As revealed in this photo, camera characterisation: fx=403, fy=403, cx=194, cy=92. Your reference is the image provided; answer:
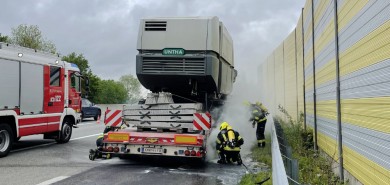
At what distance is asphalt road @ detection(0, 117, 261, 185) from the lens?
739 centimetres

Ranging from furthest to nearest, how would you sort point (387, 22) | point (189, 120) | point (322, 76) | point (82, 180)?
point (189, 120), point (322, 76), point (82, 180), point (387, 22)

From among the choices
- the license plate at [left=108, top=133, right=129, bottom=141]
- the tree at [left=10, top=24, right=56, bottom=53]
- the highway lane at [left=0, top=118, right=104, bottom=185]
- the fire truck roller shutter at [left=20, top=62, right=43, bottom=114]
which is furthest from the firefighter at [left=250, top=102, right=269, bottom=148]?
the tree at [left=10, top=24, right=56, bottom=53]

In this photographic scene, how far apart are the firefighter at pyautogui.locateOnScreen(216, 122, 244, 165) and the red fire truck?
5263mm

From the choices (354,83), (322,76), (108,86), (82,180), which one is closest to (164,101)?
(82,180)

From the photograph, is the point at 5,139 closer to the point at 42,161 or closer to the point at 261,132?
the point at 42,161

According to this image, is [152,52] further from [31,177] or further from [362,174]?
[362,174]

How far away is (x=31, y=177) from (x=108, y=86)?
270ft

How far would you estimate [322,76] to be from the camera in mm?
8289

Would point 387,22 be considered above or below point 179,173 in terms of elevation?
above

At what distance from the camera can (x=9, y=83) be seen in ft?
33.0

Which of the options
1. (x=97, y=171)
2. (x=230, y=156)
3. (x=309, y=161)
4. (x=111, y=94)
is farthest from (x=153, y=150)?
(x=111, y=94)

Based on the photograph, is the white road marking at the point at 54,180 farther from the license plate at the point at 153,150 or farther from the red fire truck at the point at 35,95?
the red fire truck at the point at 35,95

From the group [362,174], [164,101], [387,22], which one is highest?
[387,22]

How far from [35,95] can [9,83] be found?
121cm
